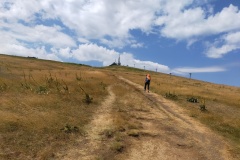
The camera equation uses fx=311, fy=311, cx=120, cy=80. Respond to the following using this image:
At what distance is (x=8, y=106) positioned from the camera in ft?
75.5

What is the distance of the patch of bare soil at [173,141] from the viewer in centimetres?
1756

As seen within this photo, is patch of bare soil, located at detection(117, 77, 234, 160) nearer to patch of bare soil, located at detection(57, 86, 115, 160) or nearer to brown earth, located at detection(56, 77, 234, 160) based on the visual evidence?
brown earth, located at detection(56, 77, 234, 160)

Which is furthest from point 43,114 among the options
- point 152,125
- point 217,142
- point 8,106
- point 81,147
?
point 217,142

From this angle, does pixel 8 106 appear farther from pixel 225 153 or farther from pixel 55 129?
pixel 225 153

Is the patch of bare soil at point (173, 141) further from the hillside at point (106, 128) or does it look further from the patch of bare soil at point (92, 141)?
the patch of bare soil at point (92, 141)

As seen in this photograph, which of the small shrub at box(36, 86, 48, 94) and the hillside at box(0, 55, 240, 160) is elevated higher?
the small shrub at box(36, 86, 48, 94)

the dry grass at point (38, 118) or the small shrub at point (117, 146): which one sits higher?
the dry grass at point (38, 118)

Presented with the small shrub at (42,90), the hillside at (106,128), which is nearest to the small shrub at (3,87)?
the hillside at (106,128)

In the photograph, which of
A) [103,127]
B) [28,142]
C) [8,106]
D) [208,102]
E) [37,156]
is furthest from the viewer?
[208,102]

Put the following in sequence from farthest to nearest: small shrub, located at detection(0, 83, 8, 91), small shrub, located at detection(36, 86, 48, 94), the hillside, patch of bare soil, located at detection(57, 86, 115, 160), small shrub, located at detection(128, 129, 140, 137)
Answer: small shrub, located at detection(36, 86, 48, 94), small shrub, located at detection(0, 83, 8, 91), small shrub, located at detection(128, 129, 140, 137), the hillside, patch of bare soil, located at detection(57, 86, 115, 160)

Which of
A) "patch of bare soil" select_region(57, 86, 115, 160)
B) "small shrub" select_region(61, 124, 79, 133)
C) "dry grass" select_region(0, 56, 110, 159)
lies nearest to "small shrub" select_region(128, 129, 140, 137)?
"patch of bare soil" select_region(57, 86, 115, 160)

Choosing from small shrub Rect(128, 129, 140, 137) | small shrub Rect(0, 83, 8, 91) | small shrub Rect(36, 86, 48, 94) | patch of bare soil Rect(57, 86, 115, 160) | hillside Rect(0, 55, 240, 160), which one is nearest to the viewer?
patch of bare soil Rect(57, 86, 115, 160)

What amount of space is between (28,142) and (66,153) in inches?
93.6

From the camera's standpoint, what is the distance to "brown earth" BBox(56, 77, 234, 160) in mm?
17219
